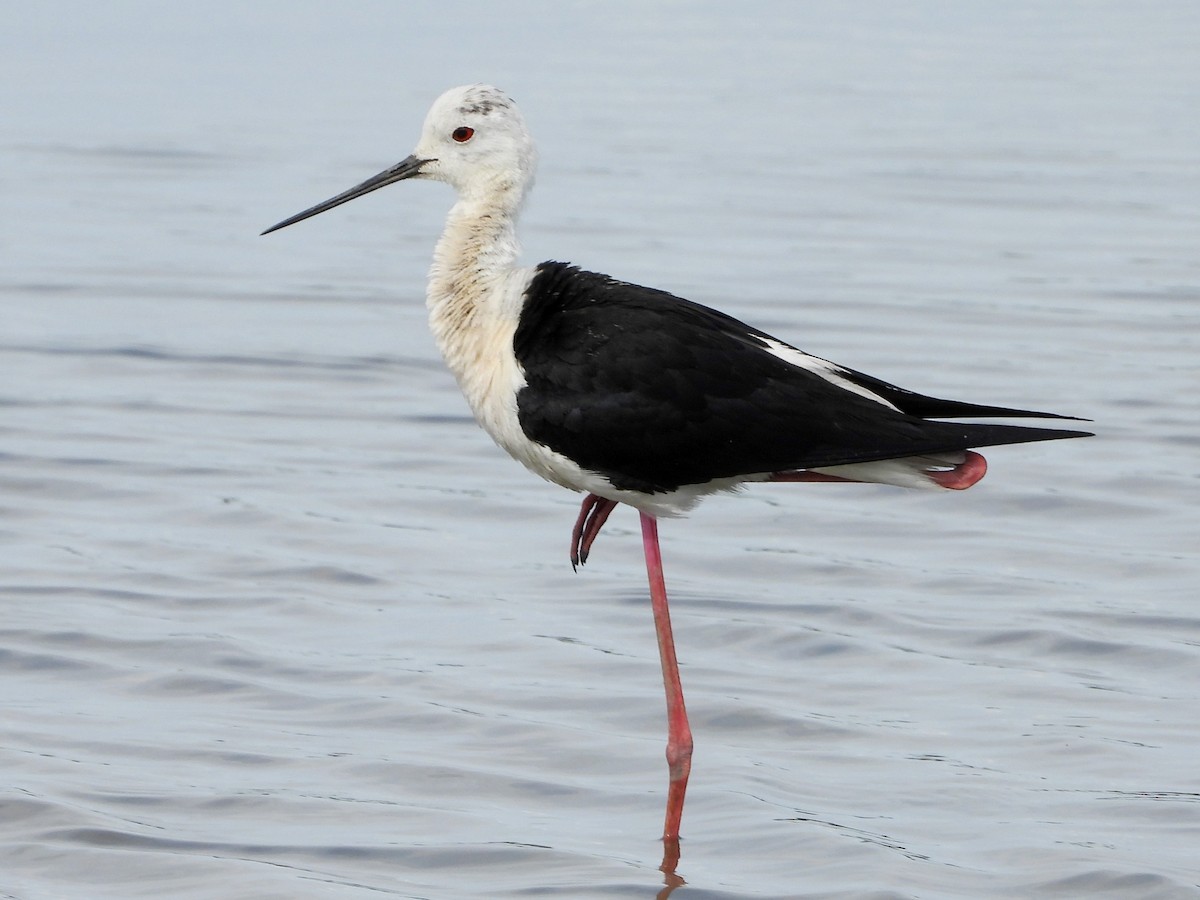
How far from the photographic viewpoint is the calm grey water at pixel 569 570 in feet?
19.3

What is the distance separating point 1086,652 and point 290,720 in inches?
108

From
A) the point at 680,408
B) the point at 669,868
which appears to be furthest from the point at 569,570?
the point at 669,868

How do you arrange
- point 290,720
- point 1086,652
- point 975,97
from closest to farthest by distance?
point 290,720, point 1086,652, point 975,97

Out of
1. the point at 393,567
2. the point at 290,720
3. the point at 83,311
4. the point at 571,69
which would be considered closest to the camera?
the point at 290,720

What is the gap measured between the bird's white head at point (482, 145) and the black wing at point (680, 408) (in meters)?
0.61

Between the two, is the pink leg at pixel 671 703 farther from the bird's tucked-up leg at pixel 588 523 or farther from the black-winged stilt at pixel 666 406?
the bird's tucked-up leg at pixel 588 523

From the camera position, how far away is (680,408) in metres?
6.10

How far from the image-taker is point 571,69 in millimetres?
23125

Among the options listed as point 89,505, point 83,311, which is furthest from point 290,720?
point 83,311

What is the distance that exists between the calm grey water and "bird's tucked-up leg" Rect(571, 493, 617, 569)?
1.60ft

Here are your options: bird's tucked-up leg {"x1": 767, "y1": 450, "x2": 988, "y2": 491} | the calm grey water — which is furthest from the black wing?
the calm grey water

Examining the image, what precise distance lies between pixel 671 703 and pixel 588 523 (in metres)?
0.83

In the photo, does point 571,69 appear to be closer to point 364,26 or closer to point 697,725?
point 364,26

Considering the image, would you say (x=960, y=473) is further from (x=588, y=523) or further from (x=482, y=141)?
(x=482, y=141)
